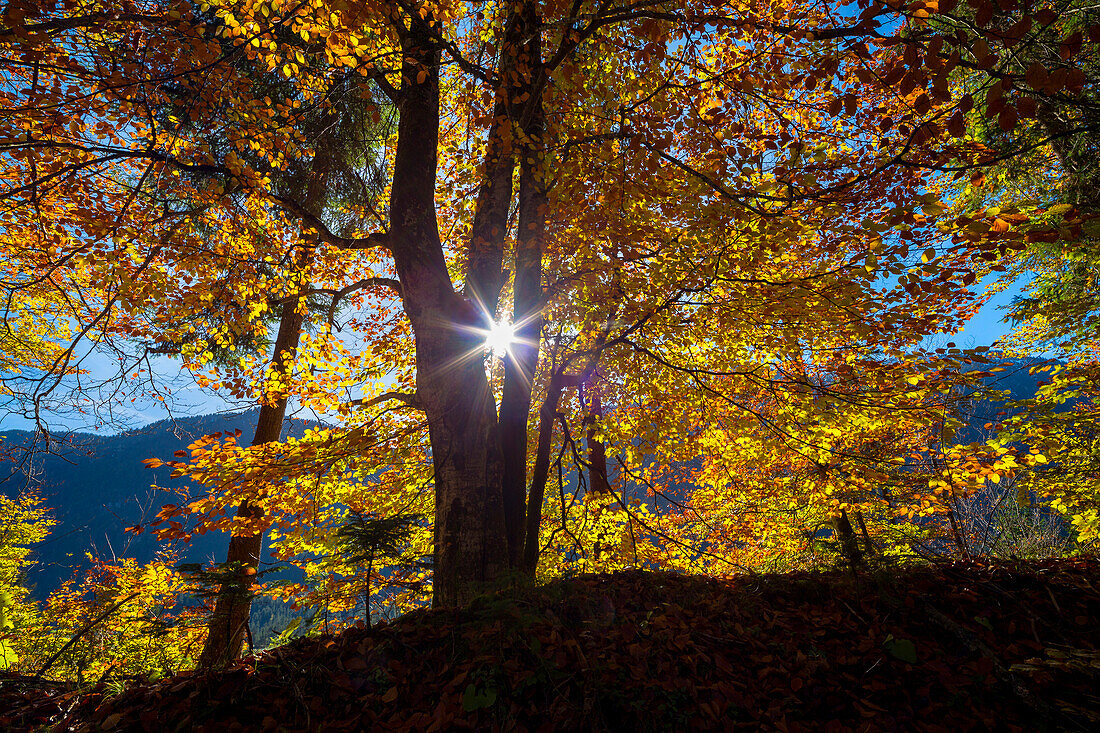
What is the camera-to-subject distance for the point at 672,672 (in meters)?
2.67

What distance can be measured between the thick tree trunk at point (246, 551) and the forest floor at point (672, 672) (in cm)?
60

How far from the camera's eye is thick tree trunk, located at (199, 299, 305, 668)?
3.27 metres

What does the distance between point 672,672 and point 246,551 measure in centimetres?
772

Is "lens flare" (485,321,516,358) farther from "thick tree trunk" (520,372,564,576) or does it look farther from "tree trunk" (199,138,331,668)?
"tree trunk" (199,138,331,668)

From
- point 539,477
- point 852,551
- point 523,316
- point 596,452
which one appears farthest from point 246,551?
point 852,551

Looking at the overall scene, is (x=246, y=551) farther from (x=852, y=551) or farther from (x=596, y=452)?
(x=852, y=551)

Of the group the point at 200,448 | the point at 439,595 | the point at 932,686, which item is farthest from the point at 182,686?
the point at 932,686

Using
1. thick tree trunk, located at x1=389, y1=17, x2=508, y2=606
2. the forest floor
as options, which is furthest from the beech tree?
the forest floor

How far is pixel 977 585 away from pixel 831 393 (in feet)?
6.76

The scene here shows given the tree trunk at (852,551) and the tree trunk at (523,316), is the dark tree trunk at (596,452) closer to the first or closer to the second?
the tree trunk at (523,316)

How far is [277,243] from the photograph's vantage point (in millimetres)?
7176

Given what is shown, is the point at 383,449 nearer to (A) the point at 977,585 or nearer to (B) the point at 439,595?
(B) the point at 439,595

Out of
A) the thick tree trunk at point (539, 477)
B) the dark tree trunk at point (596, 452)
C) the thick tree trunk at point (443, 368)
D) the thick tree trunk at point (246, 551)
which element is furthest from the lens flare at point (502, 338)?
the dark tree trunk at point (596, 452)

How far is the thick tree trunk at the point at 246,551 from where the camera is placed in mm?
3268
